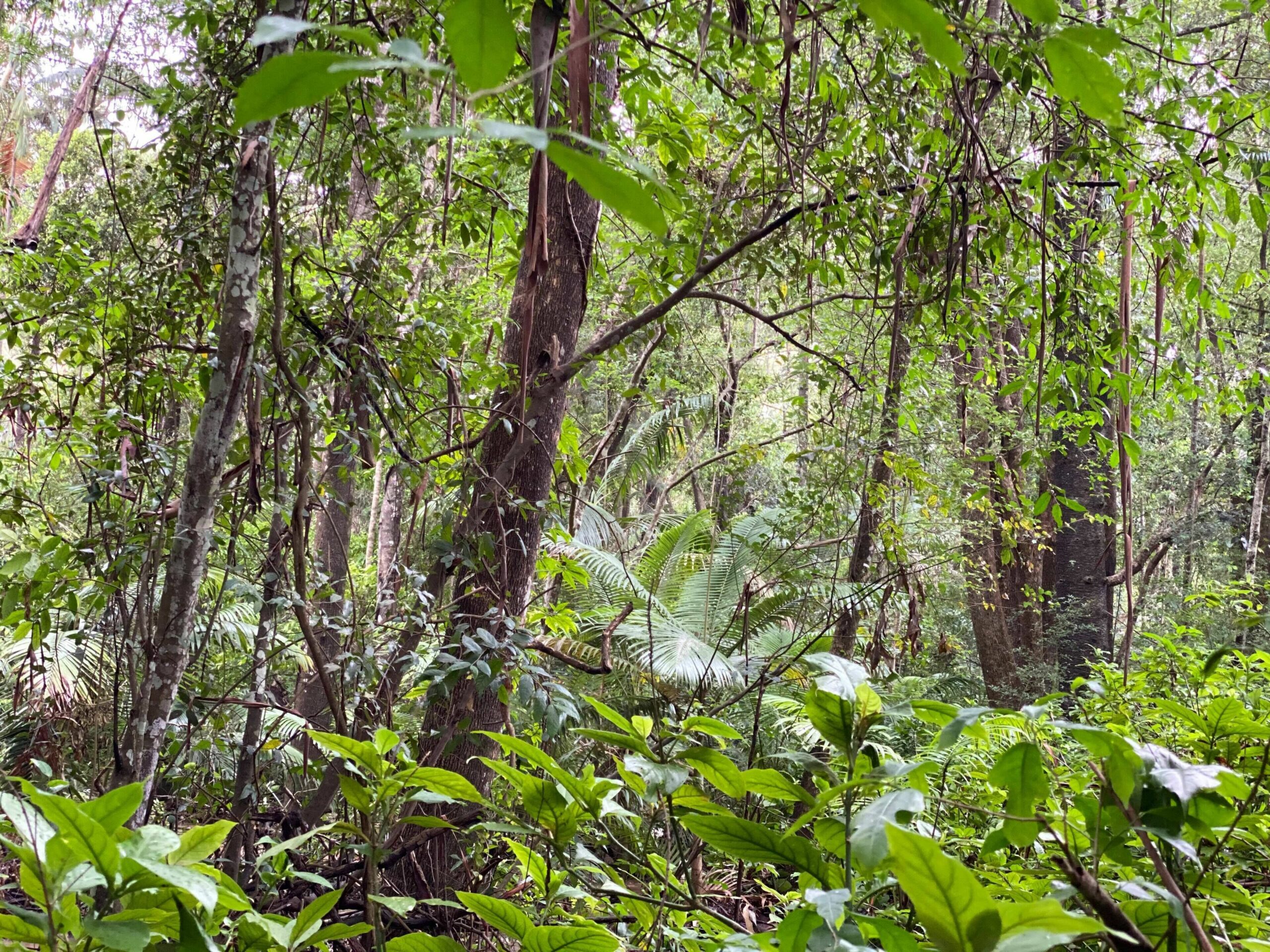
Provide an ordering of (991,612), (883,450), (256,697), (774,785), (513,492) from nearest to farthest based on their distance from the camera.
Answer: (774,785) < (256,697) < (513,492) < (883,450) < (991,612)

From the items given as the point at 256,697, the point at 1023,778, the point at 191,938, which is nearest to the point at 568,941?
the point at 191,938

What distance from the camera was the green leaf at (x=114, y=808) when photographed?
27.6 inches

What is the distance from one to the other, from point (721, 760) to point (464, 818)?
3.84ft

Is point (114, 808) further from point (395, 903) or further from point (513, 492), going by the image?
point (513, 492)

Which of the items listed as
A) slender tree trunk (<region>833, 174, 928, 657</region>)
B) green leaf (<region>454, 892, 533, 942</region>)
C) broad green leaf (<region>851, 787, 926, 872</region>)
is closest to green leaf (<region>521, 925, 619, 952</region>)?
green leaf (<region>454, 892, 533, 942</region>)

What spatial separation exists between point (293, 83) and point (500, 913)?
2.52ft

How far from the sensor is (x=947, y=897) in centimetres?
56

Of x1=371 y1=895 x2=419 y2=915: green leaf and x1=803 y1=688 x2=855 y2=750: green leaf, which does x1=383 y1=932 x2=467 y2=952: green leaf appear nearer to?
x1=371 y1=895 x2=419 y2=915: green leaf

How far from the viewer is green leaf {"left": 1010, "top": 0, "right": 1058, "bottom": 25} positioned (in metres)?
0.44

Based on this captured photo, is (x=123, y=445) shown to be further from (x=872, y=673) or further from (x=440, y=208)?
(x=872, y=673)

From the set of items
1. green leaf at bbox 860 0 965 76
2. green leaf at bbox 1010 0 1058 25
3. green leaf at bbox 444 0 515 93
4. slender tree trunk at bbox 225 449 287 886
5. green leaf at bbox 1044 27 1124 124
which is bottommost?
slender tree trunk at bbox 225 449 287 886

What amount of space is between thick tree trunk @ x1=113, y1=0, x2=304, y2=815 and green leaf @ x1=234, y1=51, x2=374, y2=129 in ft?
4.90

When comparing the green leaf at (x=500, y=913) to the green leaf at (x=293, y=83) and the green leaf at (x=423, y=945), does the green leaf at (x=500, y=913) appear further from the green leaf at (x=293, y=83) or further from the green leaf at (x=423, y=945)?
the green leaf at (x=293, y=83)

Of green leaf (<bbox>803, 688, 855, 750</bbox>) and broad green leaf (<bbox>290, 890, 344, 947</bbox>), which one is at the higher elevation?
green leaf (<bbox>803, 688, 855, 750</bbox>)
